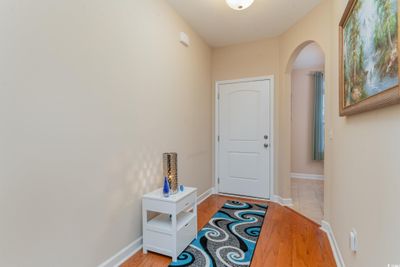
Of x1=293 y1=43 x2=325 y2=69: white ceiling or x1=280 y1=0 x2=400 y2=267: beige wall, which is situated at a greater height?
x1=293 y1=43 x2=325 y2=69: white ceiling

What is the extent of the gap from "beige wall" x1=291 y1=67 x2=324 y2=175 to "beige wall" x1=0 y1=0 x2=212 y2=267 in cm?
365

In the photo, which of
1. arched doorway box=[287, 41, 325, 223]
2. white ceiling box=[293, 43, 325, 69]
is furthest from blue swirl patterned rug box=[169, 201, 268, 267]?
white ceiling box=[293, 43, 325, 69]

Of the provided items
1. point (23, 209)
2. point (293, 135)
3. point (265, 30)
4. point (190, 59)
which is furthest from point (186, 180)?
point (293, 135)

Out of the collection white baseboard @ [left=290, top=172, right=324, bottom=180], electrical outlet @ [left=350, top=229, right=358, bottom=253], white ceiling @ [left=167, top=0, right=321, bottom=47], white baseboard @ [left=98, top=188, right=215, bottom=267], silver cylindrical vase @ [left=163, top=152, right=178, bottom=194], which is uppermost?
white ceiling @ [left=167, top=0, right=321, bottom=47]

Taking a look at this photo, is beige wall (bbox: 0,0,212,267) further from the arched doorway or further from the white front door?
the arched doorway

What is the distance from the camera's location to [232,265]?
1.74 m

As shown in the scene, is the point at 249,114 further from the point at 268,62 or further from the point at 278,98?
the point at 268,62

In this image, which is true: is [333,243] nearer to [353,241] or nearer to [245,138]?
[353,241]

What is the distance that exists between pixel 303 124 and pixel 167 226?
13.7ft

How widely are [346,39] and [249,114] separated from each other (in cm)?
194

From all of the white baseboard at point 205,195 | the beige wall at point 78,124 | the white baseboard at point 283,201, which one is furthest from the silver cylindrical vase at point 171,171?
the white baseboard at point 283,201

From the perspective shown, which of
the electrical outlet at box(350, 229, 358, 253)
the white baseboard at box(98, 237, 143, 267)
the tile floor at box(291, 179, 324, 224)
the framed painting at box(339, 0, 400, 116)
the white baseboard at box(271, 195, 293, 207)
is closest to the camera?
the framed painting at box(339, 0, 400, 116)

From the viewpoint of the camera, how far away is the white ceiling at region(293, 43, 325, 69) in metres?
3.73

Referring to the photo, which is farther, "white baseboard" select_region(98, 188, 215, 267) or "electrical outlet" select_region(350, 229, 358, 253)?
"white baseboard" select_region(98, 188, 215, 267)
